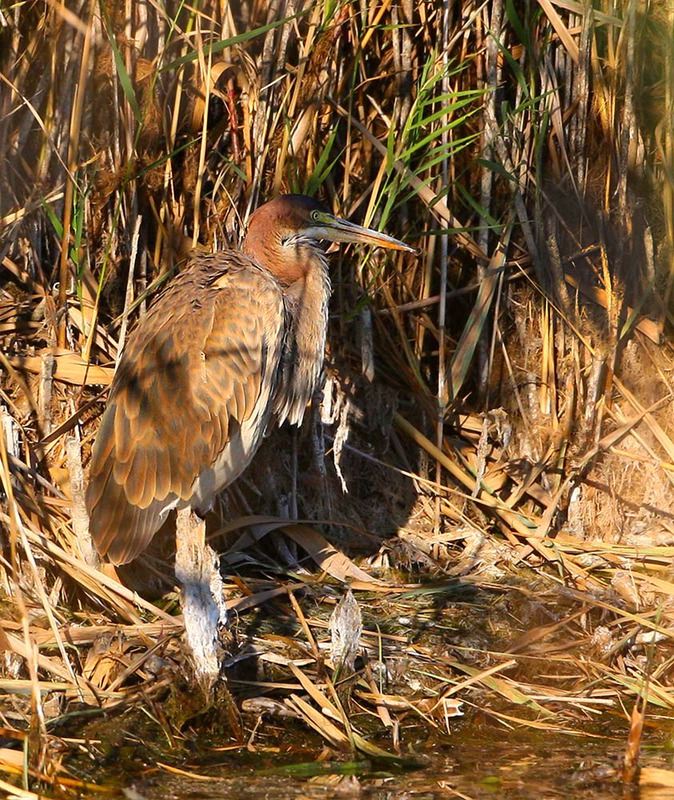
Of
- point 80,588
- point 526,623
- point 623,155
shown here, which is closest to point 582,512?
point 526,623

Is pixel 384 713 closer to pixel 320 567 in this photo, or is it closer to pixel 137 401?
pixel 320 567

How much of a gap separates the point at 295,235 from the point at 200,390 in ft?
2.44

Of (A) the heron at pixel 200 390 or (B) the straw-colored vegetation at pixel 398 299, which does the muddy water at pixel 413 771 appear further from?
(A) the heron at pixel 200 390

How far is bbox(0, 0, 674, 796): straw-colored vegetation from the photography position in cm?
438

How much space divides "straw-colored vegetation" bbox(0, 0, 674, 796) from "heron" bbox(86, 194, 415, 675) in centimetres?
28

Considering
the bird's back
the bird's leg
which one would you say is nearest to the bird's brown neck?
the bird's back

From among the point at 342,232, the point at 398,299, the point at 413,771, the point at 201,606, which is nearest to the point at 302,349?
the point at 342,232

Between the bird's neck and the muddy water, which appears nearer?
the muddy water

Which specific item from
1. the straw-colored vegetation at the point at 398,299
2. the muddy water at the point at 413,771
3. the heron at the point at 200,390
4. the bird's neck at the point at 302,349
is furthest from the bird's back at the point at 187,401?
the muddy water at the point at 413,771

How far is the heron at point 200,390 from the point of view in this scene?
4.10m

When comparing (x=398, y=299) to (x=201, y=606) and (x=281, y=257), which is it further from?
(x=201, y=606)

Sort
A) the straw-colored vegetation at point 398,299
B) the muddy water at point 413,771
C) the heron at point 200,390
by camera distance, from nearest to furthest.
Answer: the muddy water at point 413,771, the heron at point 200,390, the straw-colored vegetation at point 398,299

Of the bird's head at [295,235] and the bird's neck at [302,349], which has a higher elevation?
the bird's head at [295,235]

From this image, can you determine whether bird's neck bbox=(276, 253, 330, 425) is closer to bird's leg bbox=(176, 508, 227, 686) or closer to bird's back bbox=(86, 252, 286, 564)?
bird's back bbox=(86, 252, 286, 564)
